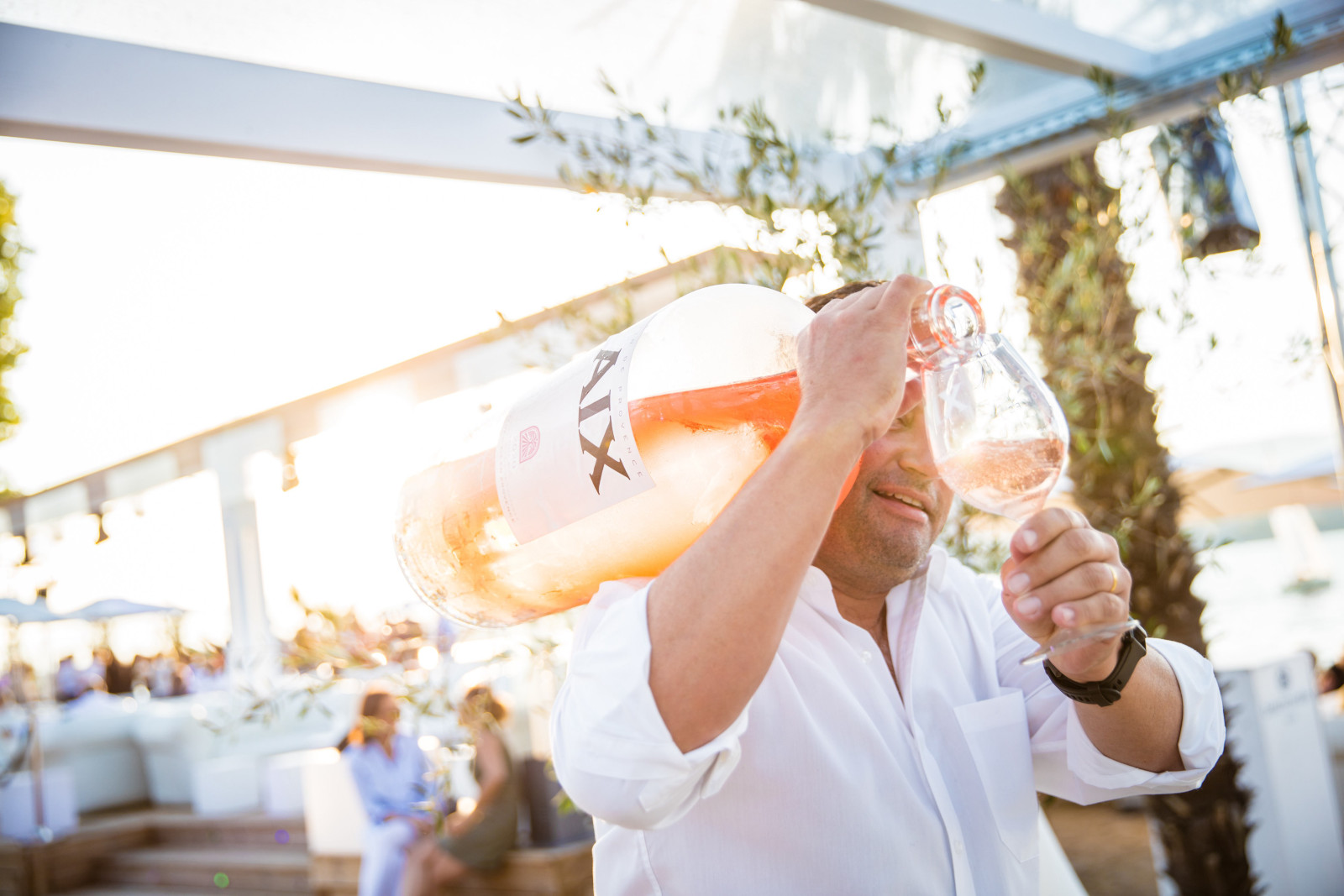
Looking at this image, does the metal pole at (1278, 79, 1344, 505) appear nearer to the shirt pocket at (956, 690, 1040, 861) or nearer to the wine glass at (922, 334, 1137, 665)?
the shirt pocket at (956, 690, 1040, 861)

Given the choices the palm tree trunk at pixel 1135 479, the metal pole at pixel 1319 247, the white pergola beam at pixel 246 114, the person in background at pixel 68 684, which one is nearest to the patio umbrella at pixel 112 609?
the person in background at pixel 68 684

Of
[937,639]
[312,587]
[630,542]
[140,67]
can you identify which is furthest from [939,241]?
[312,587]

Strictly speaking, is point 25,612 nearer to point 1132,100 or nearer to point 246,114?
point 246,114

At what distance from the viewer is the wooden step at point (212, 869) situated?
6902 mm

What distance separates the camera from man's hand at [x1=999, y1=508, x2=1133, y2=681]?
897 millimetres

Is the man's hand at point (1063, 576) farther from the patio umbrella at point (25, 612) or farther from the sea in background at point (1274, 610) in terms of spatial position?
the patio umbrella at point (25, 612)

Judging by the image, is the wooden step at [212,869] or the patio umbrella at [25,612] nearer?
the wooden step at [212,869]

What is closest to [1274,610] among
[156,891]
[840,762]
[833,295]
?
[156,891]

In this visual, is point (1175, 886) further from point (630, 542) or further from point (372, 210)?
point (372, 210)

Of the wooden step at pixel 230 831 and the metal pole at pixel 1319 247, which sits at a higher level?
the metal pole at pixel 1319 247

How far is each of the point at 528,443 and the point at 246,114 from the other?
165cm

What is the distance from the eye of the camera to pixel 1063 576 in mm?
912

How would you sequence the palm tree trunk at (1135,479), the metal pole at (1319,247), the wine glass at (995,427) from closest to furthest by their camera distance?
the wine glass at (995,427) → the palm tree trunk at (1135,479) → the metal pole at (1319,247)

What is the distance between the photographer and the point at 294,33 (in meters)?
2.24
